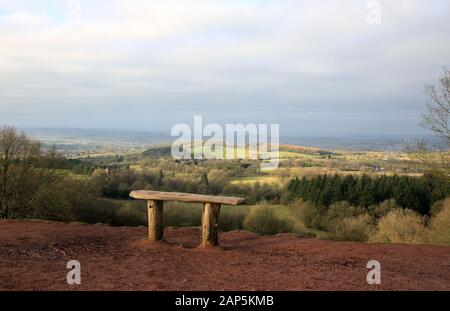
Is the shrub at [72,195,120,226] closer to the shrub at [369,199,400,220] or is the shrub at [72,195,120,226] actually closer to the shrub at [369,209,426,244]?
the shrub at [369,209,426,244]

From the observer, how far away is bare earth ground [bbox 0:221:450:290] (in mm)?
6496

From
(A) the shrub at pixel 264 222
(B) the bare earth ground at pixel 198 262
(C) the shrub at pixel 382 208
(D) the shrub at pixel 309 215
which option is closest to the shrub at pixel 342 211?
(D) the shrub at pixel 309 215

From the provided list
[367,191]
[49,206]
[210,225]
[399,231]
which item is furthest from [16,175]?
[367,191]

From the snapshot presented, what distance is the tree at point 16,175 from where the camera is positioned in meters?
18.4

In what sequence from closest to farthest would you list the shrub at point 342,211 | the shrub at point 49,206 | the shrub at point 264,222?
1. the shrub at point 49,206
2. the shrub at point 264,222
3. the shrub at point 342,211

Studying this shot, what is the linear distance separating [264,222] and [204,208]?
19.0m

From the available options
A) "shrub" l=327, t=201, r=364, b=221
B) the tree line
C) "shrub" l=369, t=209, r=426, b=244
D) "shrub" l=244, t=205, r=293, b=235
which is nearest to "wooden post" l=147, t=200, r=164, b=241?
"shrub" l=369, t=209, r=426, b=244

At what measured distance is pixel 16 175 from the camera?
62.6 ft

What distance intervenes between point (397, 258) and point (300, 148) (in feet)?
201

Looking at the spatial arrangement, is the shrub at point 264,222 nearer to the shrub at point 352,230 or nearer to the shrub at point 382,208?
the shrub at point 352,230

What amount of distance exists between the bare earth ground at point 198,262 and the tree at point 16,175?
758 centimetres

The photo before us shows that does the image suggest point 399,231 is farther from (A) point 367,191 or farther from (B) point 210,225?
(B) point 210,225

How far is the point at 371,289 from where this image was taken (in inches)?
252

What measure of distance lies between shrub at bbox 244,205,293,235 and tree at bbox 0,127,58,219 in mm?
12994
